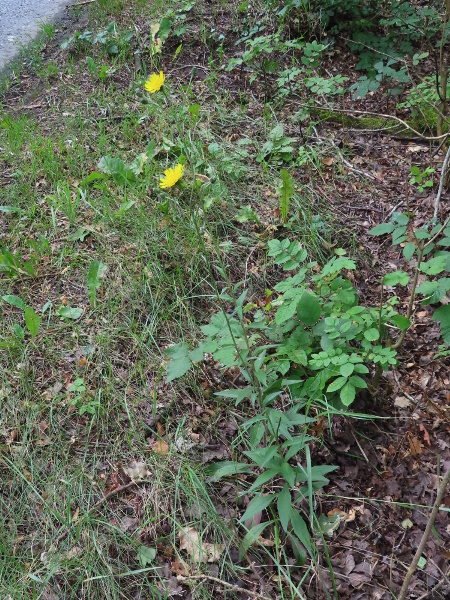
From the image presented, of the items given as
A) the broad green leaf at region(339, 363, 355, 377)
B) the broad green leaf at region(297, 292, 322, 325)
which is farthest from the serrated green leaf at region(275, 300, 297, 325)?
the broad green leaf at region(339, 363, 355, 377)

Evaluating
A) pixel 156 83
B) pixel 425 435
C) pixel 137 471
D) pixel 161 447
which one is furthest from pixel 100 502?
pixel 156 83

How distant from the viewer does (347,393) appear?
1975mm

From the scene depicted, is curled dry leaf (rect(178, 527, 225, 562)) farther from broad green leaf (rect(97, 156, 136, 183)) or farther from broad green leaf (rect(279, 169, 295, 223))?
broad green leaf (rect(97, 156, 136, 183))

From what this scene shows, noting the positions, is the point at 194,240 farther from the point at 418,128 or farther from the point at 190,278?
the point at 418,128

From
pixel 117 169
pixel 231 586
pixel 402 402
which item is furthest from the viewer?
pixel 117 169

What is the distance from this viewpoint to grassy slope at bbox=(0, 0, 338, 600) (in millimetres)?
1922

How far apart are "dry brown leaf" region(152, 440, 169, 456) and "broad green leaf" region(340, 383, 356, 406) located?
30.0 inches

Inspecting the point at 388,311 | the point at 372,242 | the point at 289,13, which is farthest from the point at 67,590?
the point at 289,13

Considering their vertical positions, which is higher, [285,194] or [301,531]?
[285,194]

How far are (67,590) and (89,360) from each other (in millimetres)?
983

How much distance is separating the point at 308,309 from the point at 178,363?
60cm

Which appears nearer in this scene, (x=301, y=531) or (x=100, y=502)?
(x=301, y=531)

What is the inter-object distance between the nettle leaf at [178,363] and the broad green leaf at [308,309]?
1.70 ft

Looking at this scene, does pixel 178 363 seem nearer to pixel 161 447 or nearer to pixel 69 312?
pixel 161 447
